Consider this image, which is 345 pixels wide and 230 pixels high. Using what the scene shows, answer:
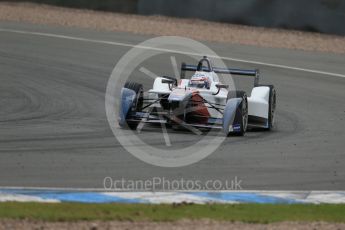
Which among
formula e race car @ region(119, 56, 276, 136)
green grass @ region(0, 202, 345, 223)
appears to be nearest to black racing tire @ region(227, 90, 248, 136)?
formula e race car @ region(119, 56, 276, 136)

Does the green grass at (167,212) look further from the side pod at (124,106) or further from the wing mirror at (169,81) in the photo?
the wing mirror at (169,81)

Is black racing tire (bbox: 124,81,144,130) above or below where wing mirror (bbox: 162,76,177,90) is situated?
below

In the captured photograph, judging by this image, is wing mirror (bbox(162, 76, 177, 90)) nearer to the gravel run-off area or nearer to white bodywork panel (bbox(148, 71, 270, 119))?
white bodywork panel (bbox(148, 71, 270, 119))

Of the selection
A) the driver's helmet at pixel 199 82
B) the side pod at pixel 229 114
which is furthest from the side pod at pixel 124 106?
the side pod at pixel 229 114

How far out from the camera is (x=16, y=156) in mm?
10945

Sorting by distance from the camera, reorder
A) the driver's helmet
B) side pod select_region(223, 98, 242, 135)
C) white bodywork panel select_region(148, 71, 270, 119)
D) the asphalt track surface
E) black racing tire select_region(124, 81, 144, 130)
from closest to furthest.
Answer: the asphalt track surface → side pod select_region(223, 98, 242, 135) → black racing tire select_region(124, 81, 144, 130) → white bodywork panel select_region(148, 71, 270, 119) → the driver's helmet

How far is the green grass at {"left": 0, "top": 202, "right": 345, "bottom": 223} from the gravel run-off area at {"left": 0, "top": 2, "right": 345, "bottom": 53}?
15.5 metres

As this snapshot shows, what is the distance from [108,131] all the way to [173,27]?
43.7 feet

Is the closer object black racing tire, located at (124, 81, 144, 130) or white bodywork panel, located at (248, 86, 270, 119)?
black racing tire, located at (124, 81, 144, 130)

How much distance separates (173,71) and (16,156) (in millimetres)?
9586

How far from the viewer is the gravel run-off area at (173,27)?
24781 mm

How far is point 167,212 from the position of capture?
28.3ft

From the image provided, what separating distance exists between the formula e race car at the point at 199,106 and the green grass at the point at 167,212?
4.12 m

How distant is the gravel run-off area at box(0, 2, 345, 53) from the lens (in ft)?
81.3
